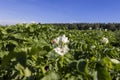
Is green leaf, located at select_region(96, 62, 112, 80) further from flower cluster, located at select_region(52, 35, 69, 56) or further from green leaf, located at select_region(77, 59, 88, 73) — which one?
flower cluster, located at select_region(52, 35, 69, 56)

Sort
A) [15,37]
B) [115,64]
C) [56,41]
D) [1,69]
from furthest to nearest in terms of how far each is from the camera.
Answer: [15,37] < [56,41] < [1,69] < [115,64]

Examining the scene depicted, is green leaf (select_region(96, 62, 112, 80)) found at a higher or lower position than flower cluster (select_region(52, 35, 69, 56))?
lower

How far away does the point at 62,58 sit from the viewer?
7.41ft

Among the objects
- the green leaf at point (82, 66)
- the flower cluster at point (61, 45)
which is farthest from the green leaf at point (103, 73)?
the flower cluster at point (61, 45)

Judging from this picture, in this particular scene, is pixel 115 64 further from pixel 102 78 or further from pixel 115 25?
pixel 115 25

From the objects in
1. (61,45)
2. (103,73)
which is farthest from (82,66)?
(61,45)

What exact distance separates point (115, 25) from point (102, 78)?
48634 millimetres

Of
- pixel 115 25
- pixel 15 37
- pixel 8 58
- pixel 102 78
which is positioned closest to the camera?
pixel 102 78

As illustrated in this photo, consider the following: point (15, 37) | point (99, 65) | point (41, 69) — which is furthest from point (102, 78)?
point (15, 37)

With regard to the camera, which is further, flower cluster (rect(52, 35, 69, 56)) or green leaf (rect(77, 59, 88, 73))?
flower cluster (rect(52, 35, 69, 56))

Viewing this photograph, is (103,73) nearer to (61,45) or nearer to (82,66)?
(82,66)

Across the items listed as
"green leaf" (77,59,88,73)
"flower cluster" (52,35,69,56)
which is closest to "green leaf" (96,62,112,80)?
"green leaf" (77,59,88,73)

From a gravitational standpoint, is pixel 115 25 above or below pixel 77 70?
below

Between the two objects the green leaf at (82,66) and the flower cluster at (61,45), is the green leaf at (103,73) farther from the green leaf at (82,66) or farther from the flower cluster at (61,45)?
the flower cluster at (61,45)
